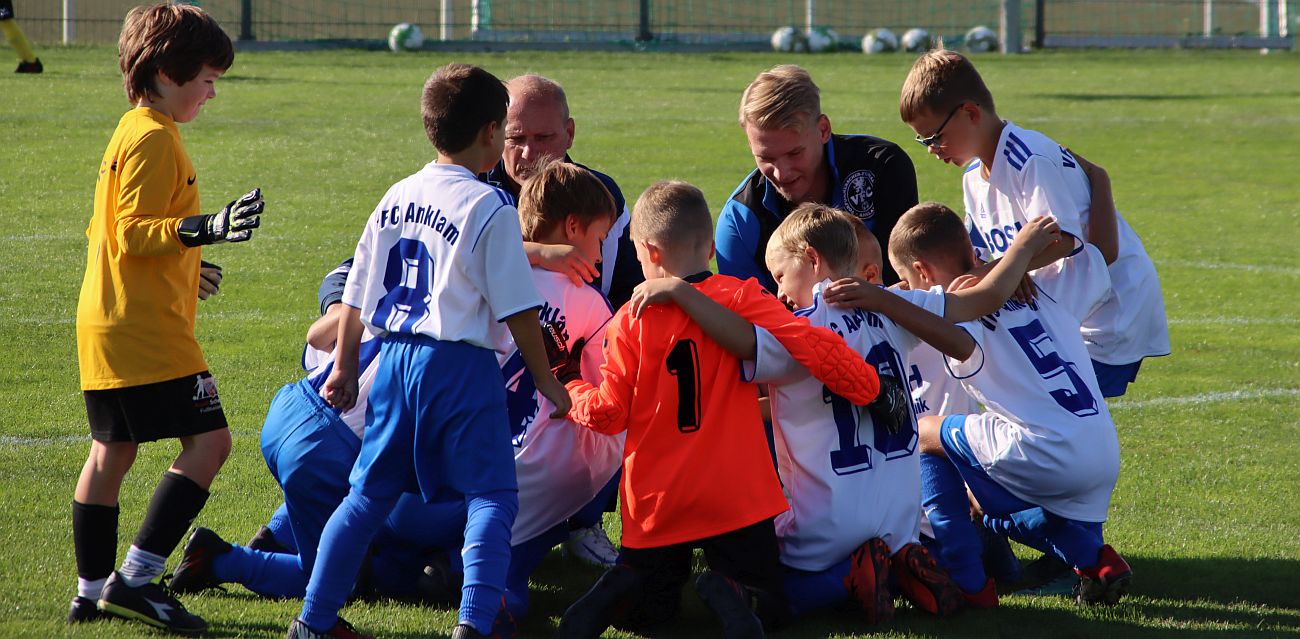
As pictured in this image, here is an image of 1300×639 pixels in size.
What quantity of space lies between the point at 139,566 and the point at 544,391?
120 centimetres

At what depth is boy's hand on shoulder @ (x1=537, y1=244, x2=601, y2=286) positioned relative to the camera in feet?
→ 13.5

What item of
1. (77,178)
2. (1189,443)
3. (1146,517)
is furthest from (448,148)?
(77,178)

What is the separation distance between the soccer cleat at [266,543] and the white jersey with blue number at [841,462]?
1570 millimetres

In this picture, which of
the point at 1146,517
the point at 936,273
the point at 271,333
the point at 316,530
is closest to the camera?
the point at 316,530

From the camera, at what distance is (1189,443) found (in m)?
6.06

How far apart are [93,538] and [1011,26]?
2509cm

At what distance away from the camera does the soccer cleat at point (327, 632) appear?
3.47 meters

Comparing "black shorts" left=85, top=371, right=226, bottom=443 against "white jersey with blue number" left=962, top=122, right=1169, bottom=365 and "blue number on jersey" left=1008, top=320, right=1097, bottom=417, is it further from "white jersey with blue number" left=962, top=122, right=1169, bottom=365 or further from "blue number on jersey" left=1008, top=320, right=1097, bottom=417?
"white jersey with blue number" left=962, top=122, right=1169, bottom=365

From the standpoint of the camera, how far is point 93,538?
12.1 feet

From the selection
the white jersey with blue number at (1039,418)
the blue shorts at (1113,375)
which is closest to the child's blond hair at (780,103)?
the white jersey with blue number at (1039,418)

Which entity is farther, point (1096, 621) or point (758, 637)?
point (1096, 621)

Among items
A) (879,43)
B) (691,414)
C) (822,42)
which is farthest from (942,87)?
(879,43)

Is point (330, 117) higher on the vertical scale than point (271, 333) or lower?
higher

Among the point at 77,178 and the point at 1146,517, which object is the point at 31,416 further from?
the point at 77,178
